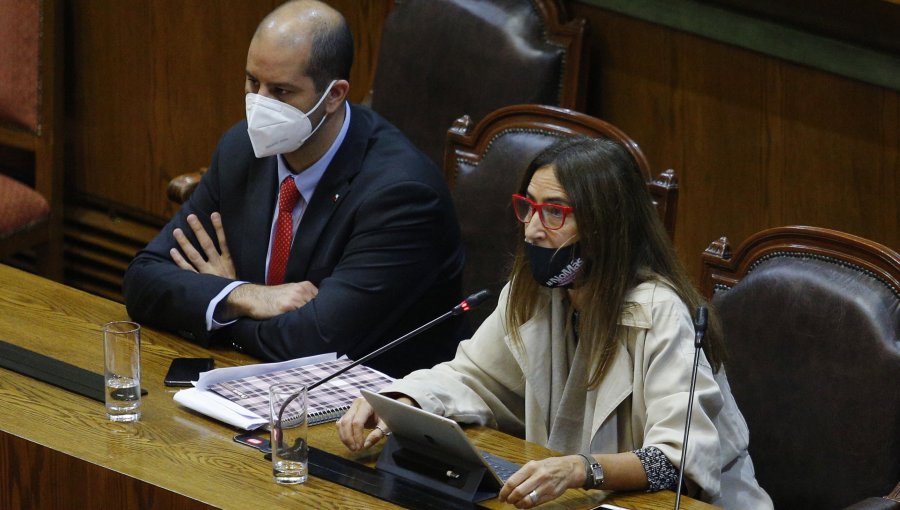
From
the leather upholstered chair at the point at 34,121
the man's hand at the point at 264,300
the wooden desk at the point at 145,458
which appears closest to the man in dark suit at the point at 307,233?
the man's hand at the point at 264,300

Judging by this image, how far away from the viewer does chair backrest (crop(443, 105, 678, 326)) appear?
3.08 m

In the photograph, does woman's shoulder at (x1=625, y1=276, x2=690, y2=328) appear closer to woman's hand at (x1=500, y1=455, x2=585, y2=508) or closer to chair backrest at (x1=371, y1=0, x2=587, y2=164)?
woman's hand at (x1=500, y1=455, x2=585, y2=508)

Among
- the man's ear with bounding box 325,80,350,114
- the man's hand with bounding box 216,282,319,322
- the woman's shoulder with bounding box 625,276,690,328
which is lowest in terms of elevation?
the man's hand with bounding box 216,282,319,322

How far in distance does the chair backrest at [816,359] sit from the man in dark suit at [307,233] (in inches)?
27.2

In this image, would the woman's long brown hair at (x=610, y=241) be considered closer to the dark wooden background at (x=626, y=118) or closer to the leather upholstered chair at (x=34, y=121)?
the dark wooden background at (x=626, y=118)

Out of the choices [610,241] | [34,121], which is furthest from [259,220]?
[34,121]

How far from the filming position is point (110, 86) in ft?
15.6

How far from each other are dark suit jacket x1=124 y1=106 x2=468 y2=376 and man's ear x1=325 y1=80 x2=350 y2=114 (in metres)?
0.06

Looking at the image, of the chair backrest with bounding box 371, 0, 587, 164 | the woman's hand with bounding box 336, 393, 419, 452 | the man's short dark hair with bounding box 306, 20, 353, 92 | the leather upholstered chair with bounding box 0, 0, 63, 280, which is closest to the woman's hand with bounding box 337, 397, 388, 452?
the woman's hand with bounding box 336, 393, 419, 452

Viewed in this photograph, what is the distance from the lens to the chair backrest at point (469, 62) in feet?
11.8

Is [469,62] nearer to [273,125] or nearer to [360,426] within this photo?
[273,125]

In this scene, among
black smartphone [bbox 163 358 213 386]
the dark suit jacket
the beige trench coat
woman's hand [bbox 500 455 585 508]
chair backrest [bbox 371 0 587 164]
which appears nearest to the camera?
woman's hand [bbox 500 455 585 508]

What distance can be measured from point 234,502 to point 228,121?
105 inches

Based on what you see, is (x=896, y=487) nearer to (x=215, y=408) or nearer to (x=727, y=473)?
(x=727, y=473)
